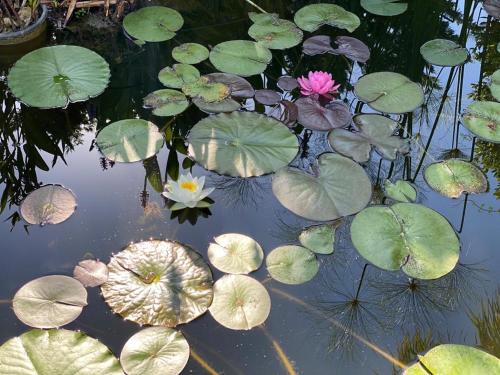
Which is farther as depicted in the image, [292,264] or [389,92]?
[389,92]

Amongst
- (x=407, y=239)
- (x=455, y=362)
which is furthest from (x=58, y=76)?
(x=455, y=362)

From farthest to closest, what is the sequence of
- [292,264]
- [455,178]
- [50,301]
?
[455,178], [292,264], [50,301]

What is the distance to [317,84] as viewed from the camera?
3.18 metres

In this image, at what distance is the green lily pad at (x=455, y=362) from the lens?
200 centimetres

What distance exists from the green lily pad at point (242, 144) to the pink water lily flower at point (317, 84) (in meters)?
0.33

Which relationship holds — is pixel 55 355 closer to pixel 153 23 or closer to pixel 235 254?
pixel 235 254

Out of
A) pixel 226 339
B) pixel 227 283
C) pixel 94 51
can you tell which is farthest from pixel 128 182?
pixel 94 51

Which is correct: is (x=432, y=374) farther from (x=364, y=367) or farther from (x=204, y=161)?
(x=204, y=161)

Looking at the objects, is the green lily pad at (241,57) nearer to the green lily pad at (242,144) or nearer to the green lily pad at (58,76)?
the green lily pad at (242,144)

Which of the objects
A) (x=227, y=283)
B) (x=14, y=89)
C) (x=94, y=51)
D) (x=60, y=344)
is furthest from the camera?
(x=94, y=51)

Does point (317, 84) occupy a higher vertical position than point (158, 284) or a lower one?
higher

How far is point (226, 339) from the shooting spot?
2.10 metres

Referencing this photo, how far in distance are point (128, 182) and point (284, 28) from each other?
1707 millimetres

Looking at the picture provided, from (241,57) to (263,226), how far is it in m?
1.36
